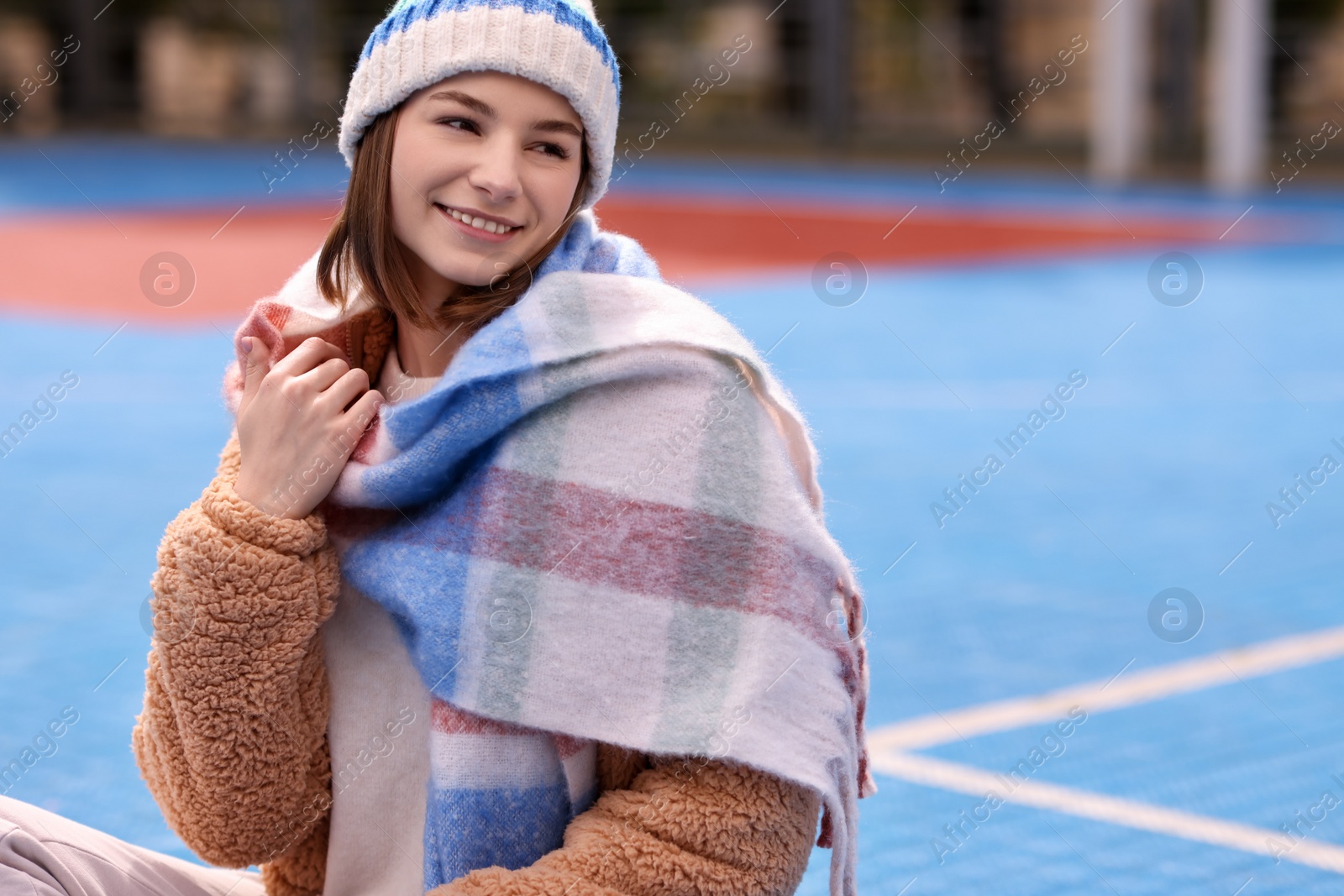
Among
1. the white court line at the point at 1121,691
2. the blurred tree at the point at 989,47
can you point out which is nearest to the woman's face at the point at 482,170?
the white court line at the point at 1121,691

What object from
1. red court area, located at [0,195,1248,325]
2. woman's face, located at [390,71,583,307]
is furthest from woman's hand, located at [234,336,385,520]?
red court area, located at [0,195,1248,325]

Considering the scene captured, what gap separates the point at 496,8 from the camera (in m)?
1.83

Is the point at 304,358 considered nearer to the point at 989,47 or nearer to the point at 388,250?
the point at 388,250

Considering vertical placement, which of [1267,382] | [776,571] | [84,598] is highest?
[1267,382]

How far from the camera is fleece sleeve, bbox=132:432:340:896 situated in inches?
69.4

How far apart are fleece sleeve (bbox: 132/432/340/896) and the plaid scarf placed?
0.38 feet

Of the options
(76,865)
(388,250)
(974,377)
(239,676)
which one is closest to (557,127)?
(388,250)

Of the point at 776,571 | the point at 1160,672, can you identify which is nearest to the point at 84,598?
the point at 1160,672

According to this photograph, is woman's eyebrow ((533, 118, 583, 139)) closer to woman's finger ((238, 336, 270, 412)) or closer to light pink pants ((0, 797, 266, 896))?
woman's finger ((238, 336, 270, 412))

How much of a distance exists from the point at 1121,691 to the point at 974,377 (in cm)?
356

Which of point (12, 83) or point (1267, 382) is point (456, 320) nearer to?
point (1267, 382)

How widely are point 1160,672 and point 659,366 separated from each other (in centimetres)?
263

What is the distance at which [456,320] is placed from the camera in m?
1.92

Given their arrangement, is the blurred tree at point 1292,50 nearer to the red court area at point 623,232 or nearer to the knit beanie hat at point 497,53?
the red court area at point 623,232
